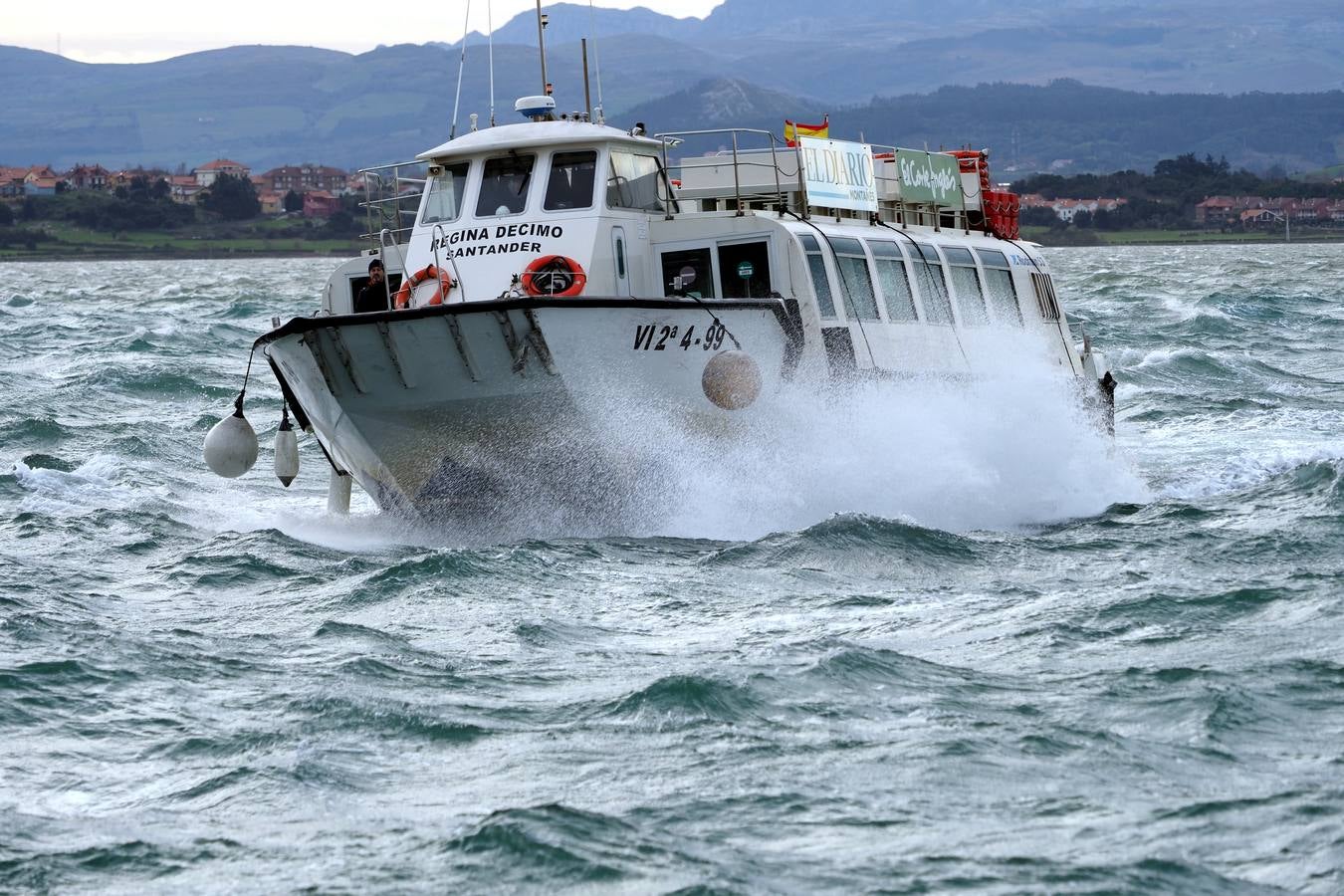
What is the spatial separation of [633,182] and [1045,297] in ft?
26.6

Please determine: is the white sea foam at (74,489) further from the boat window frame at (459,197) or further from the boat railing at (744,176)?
the boat railing at (744,176)

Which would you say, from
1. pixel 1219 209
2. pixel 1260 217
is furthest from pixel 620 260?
pixel 1260 217

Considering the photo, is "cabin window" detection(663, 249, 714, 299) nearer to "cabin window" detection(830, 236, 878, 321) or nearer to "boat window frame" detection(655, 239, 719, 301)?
"boat window frame" detection(655, 239, 719, 301)

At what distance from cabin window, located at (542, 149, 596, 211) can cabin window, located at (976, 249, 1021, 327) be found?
6.13m

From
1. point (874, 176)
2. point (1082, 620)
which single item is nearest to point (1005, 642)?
point (1082, 620)

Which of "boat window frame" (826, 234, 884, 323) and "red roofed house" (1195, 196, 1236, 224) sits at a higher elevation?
"red roofed house" (1195, 196, 1236, 224)

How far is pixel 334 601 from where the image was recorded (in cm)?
1292

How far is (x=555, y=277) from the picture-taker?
16000 millimetres

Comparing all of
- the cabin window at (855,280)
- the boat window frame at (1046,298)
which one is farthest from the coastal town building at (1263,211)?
the cabin window at (855,280)

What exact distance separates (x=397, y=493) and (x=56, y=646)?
5.22 m

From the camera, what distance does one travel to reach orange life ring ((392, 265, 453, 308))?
1650 cm

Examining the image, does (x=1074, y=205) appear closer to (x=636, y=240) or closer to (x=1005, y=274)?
(x=1005, y=274)

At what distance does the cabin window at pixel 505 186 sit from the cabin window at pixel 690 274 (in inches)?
55.1

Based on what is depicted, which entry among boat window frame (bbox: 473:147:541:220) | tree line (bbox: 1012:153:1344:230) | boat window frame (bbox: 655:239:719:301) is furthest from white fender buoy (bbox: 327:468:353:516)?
tree line (bbox: 1012:153:1344:230)
